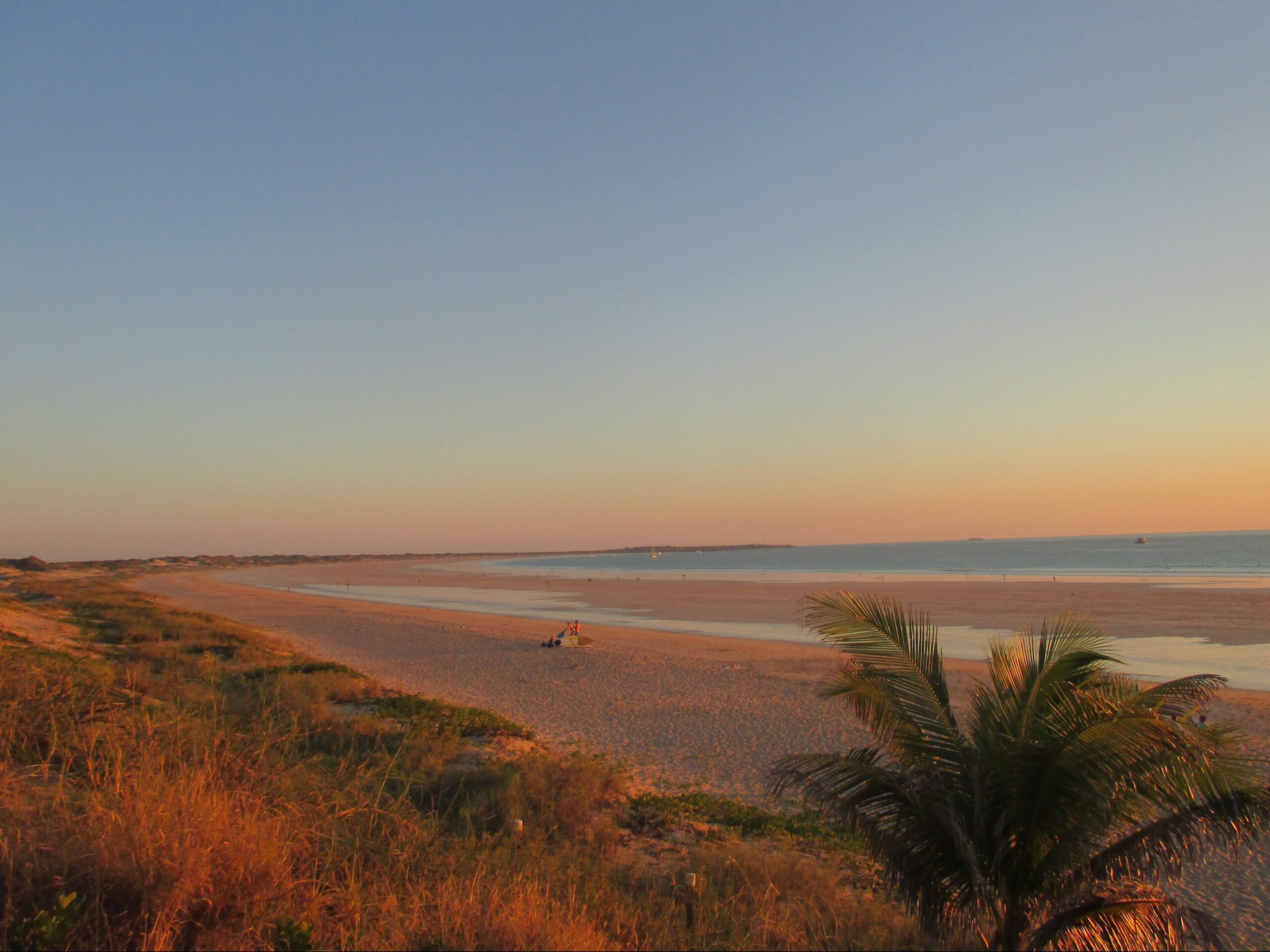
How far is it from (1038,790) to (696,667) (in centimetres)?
1535

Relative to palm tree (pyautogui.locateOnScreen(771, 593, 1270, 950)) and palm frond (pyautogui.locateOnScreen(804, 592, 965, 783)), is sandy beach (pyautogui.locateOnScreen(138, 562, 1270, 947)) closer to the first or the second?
palm tree (pyautogui.locateOnScreen(771, 593, 1270, 950))

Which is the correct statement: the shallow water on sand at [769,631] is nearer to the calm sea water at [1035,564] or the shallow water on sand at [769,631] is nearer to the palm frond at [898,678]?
the palm frond at [898,678]

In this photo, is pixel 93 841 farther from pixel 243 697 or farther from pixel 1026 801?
pixel 243 697

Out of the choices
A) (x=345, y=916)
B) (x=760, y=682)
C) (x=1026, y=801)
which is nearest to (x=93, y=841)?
(x=345, y=916)

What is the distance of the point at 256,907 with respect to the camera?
3840 millimetres

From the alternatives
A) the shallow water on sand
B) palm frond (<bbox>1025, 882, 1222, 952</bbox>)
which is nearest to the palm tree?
palm frond (<bbox>1025, 882, 1222, 952</bbox>)

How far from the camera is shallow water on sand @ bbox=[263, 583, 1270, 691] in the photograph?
1884 centimetres

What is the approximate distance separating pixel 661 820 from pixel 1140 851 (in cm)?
444

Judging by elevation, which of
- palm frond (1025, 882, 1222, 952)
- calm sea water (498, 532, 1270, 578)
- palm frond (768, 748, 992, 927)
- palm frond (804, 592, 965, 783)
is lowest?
calm sea water (498, 532, 1270, 578)

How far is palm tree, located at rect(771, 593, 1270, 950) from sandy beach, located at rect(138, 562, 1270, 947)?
260cm

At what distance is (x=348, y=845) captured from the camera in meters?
4.98

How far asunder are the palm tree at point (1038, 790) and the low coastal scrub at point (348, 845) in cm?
72

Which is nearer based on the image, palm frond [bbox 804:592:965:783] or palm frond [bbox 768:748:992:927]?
palm frond [bbox 768:748:992:927]

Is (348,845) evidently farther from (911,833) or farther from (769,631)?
(769,631)
